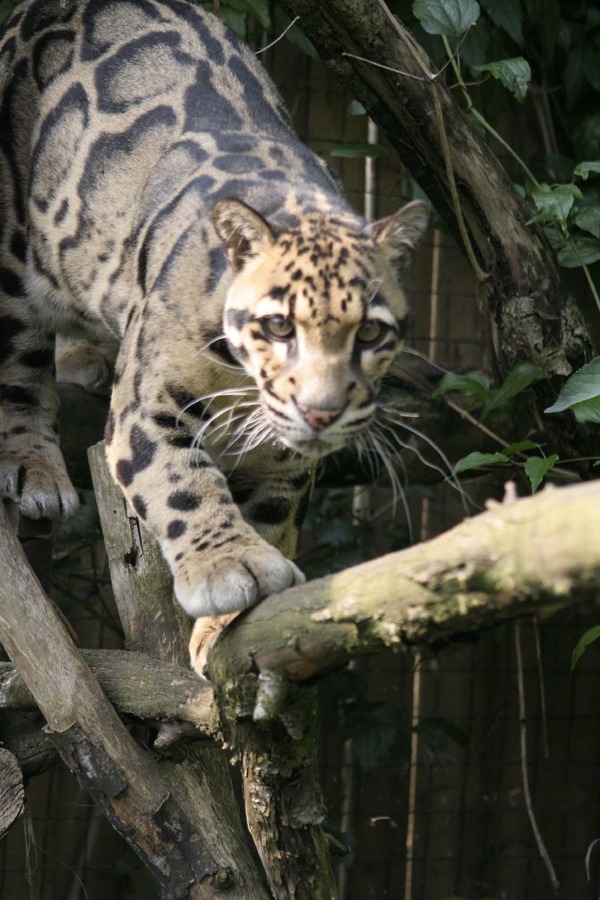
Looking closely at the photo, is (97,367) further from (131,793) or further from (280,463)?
(131,793)

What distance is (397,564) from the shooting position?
180cm

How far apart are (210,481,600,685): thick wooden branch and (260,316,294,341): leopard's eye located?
626mm

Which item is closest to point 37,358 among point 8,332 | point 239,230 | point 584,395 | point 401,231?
point 8,332

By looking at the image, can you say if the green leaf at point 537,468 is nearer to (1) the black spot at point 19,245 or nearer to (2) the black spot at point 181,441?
(2) the black spot at point 181,441

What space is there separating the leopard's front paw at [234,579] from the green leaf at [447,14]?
1782mm

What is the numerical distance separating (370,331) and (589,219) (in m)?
1.40

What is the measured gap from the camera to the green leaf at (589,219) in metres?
3.74

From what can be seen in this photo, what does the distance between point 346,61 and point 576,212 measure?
825 mm

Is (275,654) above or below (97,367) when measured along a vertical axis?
below

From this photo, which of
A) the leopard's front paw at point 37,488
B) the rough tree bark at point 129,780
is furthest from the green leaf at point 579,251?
the rough tree bark at point 129,780

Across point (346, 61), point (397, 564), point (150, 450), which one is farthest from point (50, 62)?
point (397, 564)

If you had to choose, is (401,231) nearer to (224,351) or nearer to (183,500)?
(224,351)

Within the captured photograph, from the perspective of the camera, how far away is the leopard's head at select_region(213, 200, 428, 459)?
8.34ft

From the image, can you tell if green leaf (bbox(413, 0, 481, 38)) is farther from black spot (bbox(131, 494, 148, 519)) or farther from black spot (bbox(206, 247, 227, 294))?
black spot (bbox(131, 494, 148, 519))
